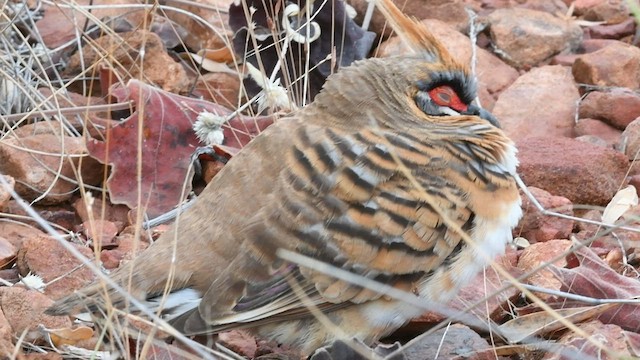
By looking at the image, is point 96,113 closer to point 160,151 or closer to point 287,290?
point 160,151

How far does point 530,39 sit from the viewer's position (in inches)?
248

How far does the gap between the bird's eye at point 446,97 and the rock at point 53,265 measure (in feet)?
4.76

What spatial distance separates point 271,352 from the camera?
4.18m

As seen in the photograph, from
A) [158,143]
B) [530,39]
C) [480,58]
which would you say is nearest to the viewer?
[158,143]

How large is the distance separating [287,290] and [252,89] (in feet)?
6.99

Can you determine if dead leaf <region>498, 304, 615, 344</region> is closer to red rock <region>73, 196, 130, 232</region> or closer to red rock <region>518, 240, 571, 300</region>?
red rock <region>518, 240, 571, 300</region>

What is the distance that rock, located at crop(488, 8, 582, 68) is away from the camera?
631 centimetres

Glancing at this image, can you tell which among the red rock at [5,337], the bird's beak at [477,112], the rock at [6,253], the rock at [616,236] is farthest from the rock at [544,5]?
the red rock at [5,337]

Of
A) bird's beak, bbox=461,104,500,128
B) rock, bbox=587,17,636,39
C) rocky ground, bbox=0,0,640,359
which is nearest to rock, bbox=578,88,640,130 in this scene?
rocky ground, bbox=0,0,640,359

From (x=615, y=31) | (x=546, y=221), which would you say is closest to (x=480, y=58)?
(x=615, y=31)

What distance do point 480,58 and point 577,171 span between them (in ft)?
4.47

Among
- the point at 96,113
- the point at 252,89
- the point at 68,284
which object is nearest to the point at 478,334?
the point at 68,284

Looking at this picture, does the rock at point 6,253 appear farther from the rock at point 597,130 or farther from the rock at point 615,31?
the rock at point 615,31

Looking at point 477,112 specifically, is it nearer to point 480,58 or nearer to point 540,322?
point 540,322
